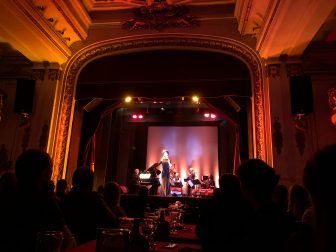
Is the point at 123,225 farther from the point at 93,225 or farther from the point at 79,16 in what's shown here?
the point at 79,16

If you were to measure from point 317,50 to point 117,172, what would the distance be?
26.2 ft

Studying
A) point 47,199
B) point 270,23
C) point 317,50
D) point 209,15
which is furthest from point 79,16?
point 47,199

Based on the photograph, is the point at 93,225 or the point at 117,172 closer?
the point at 93,225

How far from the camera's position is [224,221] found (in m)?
1.70

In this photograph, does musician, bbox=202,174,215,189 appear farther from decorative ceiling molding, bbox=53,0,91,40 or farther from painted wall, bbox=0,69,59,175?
decorative ceiling molding, bbox=53,0,91,40

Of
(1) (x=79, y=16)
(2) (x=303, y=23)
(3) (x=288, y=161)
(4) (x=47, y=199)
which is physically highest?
(1) (x=79, y=16)

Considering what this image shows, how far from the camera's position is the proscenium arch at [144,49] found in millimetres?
5461

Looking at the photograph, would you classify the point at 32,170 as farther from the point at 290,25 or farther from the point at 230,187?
the point at 290,25

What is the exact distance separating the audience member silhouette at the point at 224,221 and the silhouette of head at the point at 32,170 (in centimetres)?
95

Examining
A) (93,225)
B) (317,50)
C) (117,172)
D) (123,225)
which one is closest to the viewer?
(123,225)

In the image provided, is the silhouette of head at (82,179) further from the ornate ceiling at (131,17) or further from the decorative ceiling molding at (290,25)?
the decorative ceiling molding at (290,25)

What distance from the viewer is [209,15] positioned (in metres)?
5.77

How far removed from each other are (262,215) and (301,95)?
4215 millimetres

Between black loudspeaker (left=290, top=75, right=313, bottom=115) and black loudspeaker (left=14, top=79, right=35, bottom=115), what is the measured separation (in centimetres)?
499
